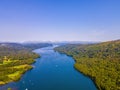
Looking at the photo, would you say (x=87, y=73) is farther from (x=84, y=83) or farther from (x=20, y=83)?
(x=20, y=83)

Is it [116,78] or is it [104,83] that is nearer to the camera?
[104,83]

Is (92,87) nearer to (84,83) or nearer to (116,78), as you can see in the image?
(84,83)

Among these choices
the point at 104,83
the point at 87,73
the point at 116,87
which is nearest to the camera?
the point at 116,87

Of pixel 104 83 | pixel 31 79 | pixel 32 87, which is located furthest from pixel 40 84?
pixel 104 83

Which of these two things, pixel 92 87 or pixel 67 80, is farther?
pixel 67 80

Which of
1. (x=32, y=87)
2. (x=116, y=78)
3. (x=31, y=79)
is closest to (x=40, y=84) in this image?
(x=32, y=87)

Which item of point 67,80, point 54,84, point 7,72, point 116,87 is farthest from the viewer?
point 7,72

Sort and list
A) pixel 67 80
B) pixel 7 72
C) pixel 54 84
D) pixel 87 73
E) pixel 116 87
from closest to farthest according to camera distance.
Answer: pixel 116 87 < pixel 54 84 < pixel 67 80 < pixel 87 73 < pixel 7 72

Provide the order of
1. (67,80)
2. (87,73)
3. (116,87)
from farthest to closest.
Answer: (87,73) < (67,80) < (116,87)

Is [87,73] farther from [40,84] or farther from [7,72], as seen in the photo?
[7,72]
